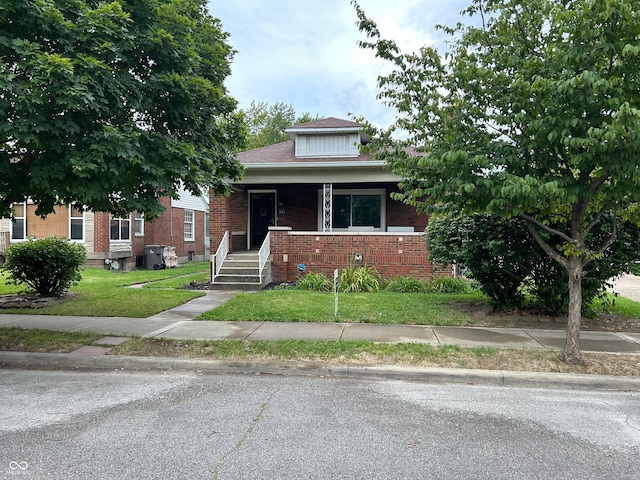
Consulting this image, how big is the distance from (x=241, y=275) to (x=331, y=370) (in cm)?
777

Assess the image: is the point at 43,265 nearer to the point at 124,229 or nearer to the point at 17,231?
the point at 124,229

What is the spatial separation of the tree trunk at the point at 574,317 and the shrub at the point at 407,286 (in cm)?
610

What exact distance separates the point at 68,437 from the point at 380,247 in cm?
1069

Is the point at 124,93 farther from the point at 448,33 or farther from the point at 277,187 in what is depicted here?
the point at 277,187

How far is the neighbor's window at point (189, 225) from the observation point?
81.2 ft

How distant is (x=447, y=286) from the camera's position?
12.1 metres

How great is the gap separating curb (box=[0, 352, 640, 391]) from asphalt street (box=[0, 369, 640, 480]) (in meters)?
0.18

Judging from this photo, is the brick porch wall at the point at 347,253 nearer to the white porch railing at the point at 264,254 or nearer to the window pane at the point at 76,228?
the white porch railing at the point at 264,254

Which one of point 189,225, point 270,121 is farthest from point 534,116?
point 270,121

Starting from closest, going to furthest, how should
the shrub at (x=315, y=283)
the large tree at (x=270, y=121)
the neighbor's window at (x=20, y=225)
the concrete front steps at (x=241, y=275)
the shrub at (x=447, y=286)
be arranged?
the shrub at (x=447, y=286) < the shrub at (x=315, y=283) < the concrete front steps at (x=241, y=275) < the neighbor's window at (x=20, y=225) < the large tree at (x=270, y=121)

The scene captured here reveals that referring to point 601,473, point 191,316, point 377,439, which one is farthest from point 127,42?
point 601,473

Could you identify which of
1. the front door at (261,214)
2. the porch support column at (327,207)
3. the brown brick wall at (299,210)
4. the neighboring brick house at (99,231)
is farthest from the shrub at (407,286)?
the neighboring brick house at (99,231)

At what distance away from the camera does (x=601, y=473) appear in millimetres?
3223

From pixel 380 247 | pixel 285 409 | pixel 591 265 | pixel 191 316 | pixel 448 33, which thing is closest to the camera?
pixel 285 409
